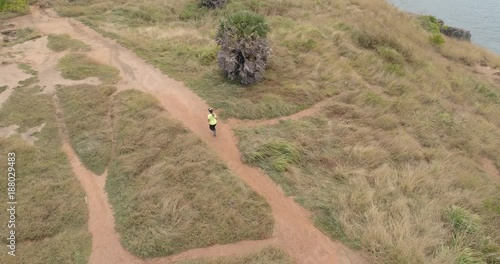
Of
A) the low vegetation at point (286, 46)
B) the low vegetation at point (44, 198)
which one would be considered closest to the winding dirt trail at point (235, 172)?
the low vegetation at point (44, 198)

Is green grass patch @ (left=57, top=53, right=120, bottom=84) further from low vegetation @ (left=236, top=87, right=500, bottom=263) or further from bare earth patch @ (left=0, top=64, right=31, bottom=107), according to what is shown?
low vegetation @ (left=236, top=87, right=500, bottom=263)

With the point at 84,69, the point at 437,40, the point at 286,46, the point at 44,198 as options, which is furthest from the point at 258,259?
the point at 437,40

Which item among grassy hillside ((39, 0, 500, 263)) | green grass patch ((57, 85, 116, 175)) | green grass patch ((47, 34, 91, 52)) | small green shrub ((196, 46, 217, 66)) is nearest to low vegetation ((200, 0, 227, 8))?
grassy hillside ((39, 0, 500, 263))

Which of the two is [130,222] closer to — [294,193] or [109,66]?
[294,193]

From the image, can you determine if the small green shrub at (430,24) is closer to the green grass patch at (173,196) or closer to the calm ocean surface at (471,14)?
the calm ocean surface at (471,14)

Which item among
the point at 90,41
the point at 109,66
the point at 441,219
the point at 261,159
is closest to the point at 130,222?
the point at 261,159

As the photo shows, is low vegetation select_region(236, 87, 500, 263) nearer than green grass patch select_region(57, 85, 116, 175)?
Yes
